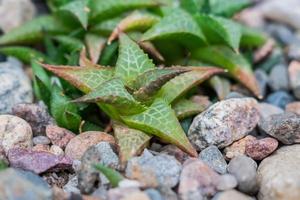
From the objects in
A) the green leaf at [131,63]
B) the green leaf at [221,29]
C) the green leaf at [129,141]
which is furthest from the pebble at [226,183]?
the green leaf at [221,29]

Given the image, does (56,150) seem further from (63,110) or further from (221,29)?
(221,29)

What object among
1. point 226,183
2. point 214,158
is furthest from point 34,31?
point 226,183

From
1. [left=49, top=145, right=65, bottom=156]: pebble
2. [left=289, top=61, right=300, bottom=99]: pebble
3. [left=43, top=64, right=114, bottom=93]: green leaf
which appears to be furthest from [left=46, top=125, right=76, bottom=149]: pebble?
[left=289, top=61, right=300, bottom=99]: pebble

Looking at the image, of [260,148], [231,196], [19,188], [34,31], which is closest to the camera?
[19,188]

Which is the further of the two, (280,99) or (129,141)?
(280,99)

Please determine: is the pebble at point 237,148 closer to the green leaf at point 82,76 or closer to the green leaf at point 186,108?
the green leaf at point 186,108

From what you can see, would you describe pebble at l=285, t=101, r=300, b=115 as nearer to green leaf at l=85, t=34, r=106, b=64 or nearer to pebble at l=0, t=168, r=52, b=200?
green leaf at l=85, t=34, r=106, b=64
